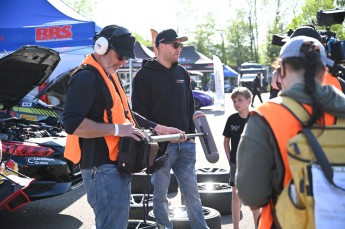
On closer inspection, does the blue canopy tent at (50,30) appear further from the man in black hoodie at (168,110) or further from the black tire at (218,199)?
the man in black hoodie at (168,110)

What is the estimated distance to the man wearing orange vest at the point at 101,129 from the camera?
334cm

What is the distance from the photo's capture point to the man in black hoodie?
16.0 feet

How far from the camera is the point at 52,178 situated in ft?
20.1

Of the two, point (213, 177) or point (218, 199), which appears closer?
point (218, 199)

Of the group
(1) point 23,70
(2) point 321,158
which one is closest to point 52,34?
(1) point 23,70

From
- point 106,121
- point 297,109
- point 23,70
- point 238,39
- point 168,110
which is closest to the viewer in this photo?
point 297,109

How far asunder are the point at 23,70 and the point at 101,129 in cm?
419

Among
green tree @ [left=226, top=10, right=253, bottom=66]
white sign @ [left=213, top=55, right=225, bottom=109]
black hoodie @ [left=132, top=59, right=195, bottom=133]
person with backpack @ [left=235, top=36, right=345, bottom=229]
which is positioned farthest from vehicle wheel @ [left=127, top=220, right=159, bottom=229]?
green tree @ [left=226, top=10, right=253, bottom=66]

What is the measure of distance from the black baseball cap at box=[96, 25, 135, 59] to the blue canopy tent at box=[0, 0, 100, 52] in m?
7.06

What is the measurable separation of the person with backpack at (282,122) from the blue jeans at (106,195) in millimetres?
1310

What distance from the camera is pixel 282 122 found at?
219 cm

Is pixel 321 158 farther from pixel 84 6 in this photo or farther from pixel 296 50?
pixel 84 6

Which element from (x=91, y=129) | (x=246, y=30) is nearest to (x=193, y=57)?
(x=246, y=30)

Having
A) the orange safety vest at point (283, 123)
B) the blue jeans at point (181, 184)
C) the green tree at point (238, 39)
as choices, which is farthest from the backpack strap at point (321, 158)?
the green tree at point (238, 39)
